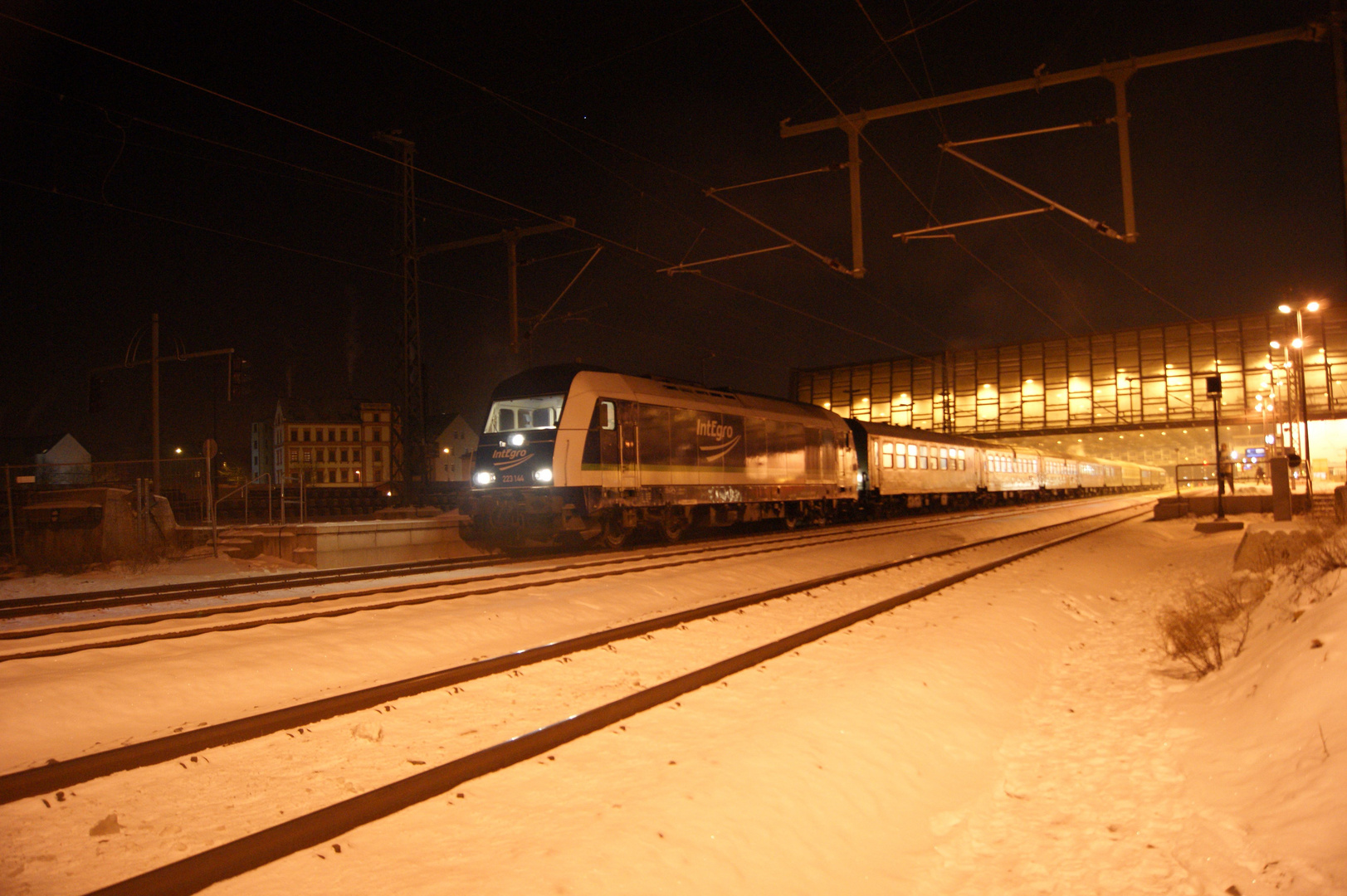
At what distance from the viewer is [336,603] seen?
10.8 metres

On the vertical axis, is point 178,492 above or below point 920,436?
below

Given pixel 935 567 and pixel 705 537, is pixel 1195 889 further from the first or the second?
pixel 705 537

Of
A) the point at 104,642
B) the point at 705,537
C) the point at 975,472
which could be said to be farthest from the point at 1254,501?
the point at 104,642

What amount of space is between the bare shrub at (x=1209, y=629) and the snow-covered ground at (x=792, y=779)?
24 cm

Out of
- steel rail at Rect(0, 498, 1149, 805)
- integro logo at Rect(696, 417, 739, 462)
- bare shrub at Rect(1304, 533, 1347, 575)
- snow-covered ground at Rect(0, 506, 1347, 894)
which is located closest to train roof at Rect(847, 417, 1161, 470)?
integro logo at Rect(696, 417, 739, 462)

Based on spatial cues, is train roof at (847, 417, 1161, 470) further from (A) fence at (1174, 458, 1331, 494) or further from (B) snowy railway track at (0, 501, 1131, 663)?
(B) snowy railway track at (0, 501, 1131, 663)

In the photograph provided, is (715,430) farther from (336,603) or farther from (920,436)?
(920,436)

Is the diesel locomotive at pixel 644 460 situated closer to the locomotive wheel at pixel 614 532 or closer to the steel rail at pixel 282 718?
the locomotive wheel at pixel 614 532

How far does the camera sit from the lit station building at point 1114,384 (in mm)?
50875

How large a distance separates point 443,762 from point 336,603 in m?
6.44

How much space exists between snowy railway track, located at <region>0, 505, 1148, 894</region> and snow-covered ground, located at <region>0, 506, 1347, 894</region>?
0.38ft

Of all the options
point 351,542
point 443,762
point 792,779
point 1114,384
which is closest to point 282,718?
point 443,762

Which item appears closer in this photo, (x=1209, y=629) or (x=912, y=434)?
(x=1209, y=629)

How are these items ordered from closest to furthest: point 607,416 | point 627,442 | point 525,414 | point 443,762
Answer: point 443,762 < point 607,416 < point 525,414 < point 627,442
